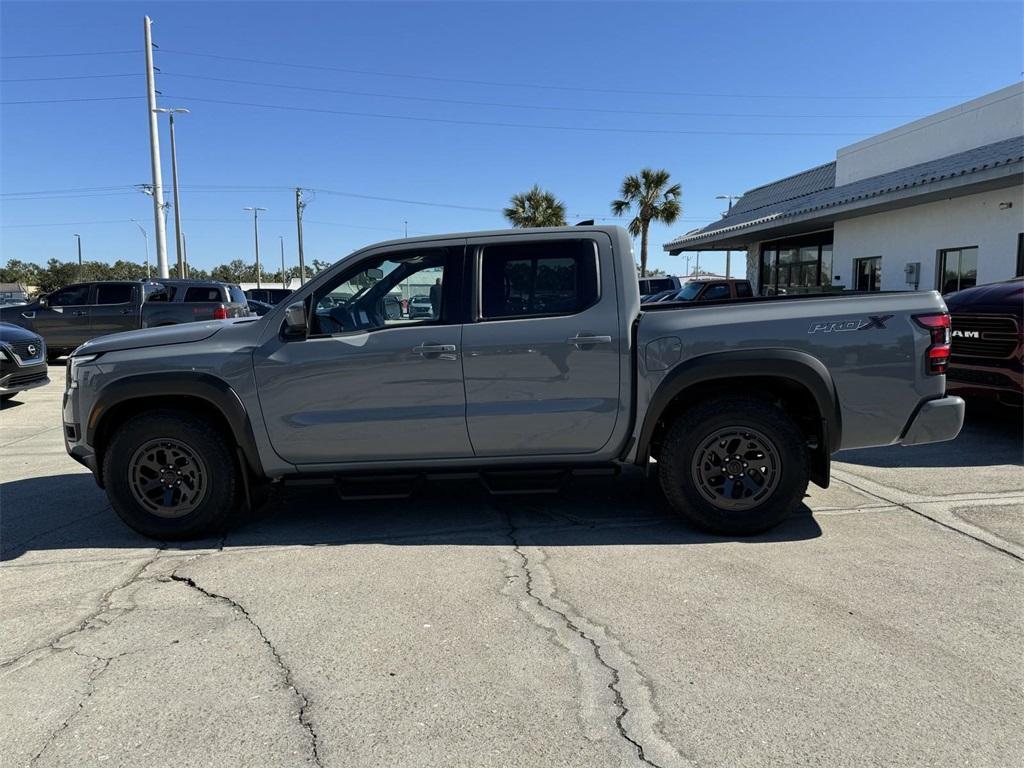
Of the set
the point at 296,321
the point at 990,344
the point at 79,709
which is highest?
the point at 296,321

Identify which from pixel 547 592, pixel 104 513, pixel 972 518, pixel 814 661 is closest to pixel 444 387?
pixel 547 592

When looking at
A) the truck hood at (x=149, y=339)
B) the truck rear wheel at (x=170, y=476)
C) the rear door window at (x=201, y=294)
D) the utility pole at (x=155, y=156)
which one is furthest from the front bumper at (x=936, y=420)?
the utility pole at (x=155, y=156)

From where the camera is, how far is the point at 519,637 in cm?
326

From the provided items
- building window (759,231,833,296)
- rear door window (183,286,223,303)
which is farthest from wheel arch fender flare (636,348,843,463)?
building window (759,231,833,296)

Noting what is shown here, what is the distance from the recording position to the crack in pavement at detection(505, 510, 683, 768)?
245 centimetres

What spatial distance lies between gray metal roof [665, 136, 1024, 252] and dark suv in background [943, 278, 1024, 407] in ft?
19.1

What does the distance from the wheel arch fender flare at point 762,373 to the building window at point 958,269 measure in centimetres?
1222

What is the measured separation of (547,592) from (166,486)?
2624 mm

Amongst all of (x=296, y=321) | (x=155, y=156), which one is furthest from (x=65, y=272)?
(x=296, y=321)

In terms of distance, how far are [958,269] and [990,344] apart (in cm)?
965

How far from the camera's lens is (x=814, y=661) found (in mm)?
3000

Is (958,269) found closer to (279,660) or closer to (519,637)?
(519,637)

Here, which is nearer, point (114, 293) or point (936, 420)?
point (936, 420)

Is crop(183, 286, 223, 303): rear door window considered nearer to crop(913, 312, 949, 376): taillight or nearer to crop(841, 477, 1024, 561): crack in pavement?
crop(841, 477, 1024, 561): crack in pavement
